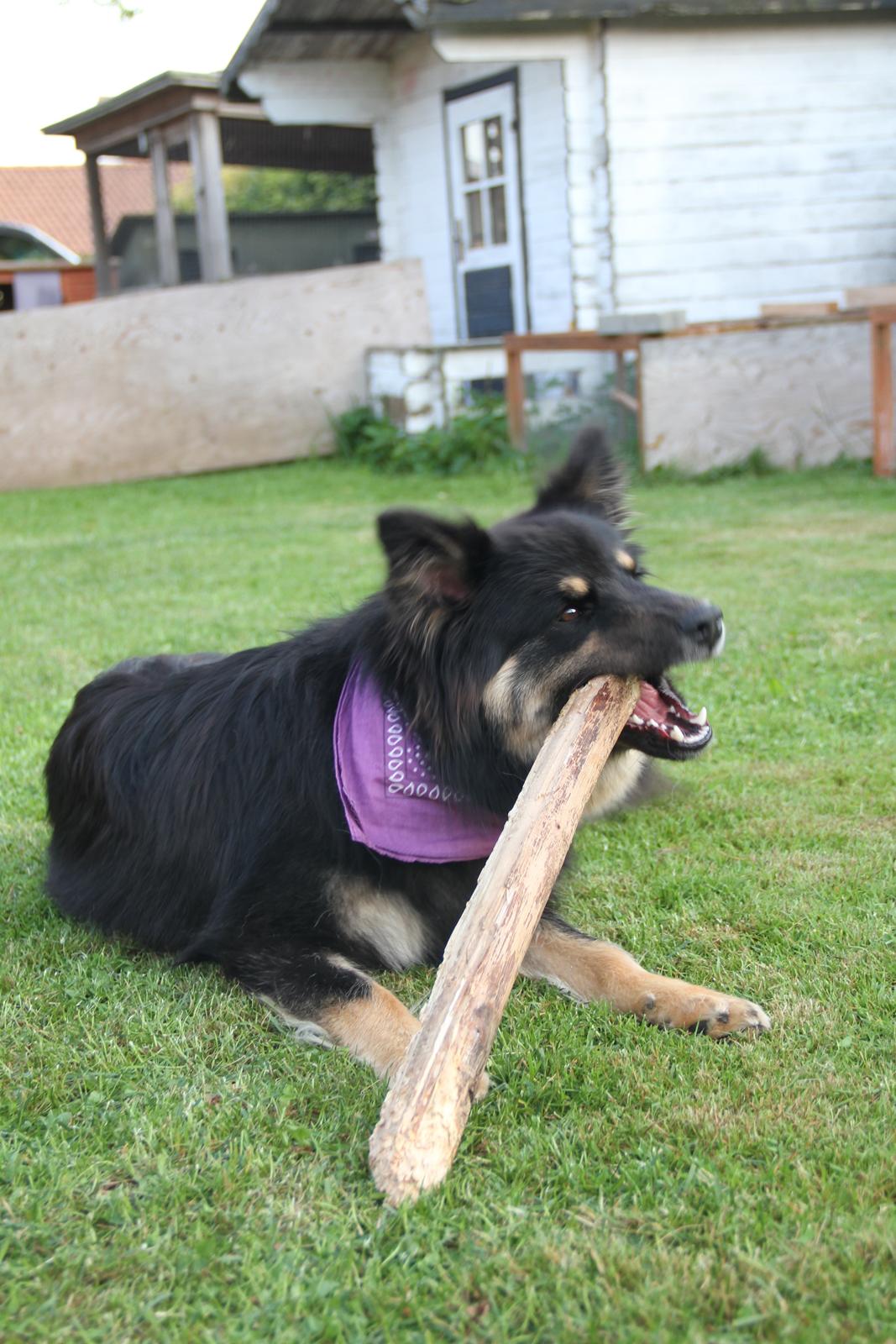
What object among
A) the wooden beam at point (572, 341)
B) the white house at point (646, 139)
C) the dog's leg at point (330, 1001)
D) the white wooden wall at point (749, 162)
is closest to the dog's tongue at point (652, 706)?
the dog's leg at point (330, 1001)

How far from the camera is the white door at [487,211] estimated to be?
15547 mm

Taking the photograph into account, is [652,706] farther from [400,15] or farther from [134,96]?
[134,96]

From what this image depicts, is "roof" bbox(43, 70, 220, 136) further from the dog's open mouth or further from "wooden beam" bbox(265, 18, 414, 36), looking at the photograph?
the dog's open mouth

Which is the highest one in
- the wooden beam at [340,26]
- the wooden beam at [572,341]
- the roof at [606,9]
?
the wooden beam at [340,26]

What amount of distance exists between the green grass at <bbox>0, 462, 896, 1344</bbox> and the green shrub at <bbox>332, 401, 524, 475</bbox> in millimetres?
9043

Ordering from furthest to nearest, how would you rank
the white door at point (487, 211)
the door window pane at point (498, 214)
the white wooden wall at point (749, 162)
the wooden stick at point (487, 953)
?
1. the door window pane at point (498, 214)
2. the white door at point (487, 211)
3. the white wooden wall at point (749, 162)
4. the wooden stick at point (487, 953)

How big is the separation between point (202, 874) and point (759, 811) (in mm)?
1984

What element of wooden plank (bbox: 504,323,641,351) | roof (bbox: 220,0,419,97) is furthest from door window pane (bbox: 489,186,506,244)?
wooden plank (bbox: 504,323,641,351)

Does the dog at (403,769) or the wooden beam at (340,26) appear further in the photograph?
the wooden beam at (340,26)

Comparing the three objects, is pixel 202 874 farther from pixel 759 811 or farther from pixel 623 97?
pixel 623 97

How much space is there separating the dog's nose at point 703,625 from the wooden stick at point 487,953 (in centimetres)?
20

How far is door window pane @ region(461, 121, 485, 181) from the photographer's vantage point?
52.5 ft

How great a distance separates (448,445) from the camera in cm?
1379

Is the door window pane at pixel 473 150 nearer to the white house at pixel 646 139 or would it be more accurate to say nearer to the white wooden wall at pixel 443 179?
the white house at pixel 646 139
